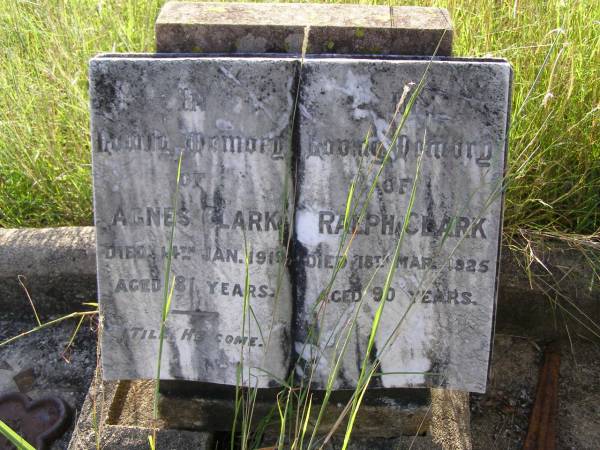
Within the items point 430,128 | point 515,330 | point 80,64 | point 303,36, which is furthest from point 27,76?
point 515,330

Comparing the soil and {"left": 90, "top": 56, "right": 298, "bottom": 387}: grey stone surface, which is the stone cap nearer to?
{"left": 90, "top": 56, "right": 298, "bottom": 387}: grey stone surface

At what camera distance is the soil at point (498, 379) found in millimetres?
2564

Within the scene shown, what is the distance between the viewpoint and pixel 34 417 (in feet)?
8.37

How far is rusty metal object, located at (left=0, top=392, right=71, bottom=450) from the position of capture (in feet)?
8.21

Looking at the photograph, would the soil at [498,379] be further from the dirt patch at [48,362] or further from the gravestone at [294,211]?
the gravestone at [294,211]

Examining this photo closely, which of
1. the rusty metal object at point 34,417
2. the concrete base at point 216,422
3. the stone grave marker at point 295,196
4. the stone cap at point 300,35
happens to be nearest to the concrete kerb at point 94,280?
the rusty metal object at point 34,417

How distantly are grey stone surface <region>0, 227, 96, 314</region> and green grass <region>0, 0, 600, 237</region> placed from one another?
252 millimetres

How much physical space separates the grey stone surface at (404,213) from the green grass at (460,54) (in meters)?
0.93

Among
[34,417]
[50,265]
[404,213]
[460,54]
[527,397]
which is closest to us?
[404,213]

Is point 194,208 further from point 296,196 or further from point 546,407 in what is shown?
point 546,407

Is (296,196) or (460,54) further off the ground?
(460,54)

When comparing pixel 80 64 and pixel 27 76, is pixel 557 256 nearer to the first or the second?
pixel 80 64

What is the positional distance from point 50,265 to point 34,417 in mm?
621


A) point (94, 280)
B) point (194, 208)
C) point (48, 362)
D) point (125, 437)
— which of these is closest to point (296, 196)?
point (194, 208)
